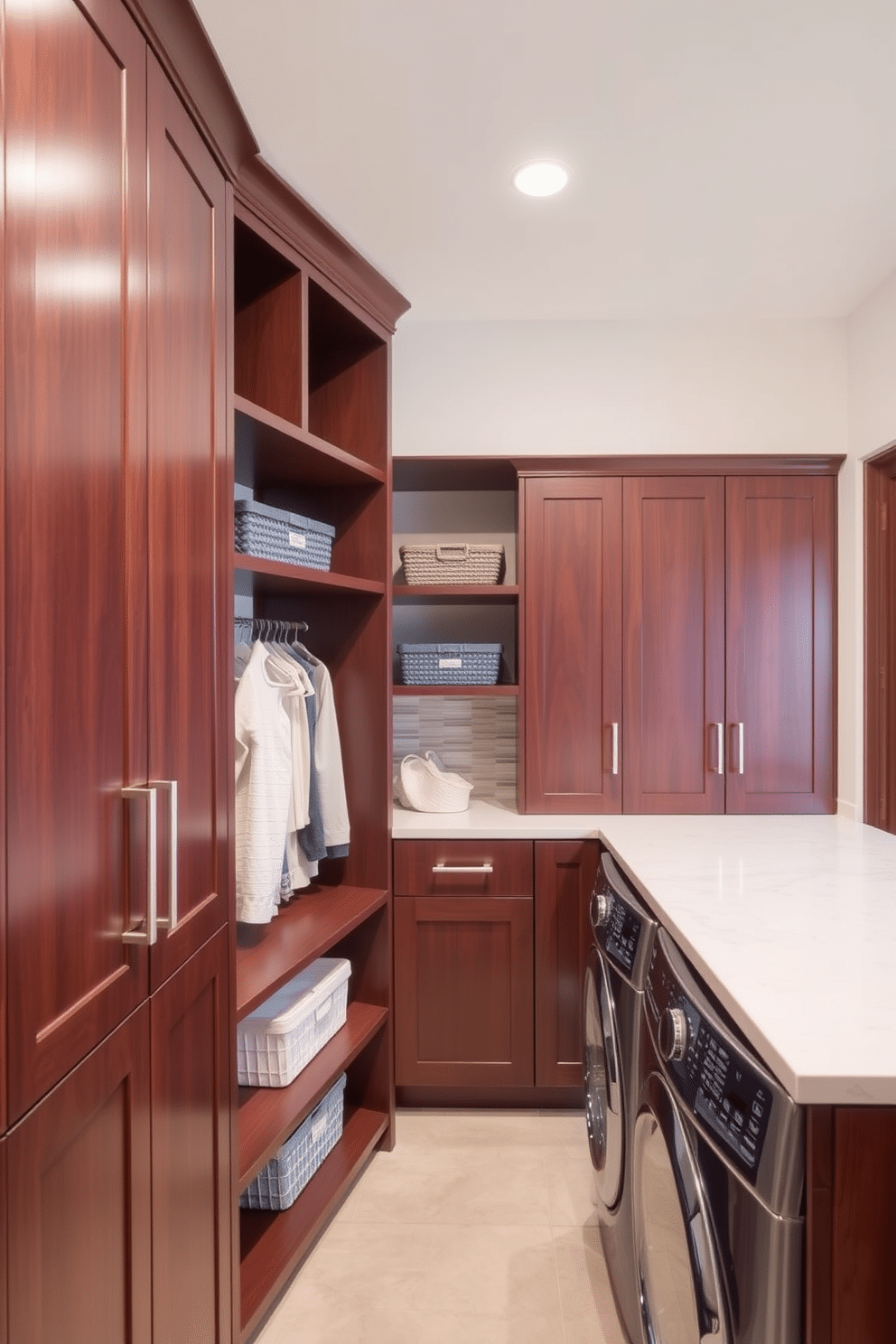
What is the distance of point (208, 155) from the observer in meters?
1.46

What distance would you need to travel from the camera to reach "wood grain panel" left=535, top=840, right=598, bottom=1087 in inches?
99.0

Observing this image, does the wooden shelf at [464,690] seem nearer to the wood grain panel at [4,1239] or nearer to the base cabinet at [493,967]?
the base cabinet at [493,967]

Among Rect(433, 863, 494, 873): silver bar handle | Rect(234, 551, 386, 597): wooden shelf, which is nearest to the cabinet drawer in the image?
Rect(433, 863, 494, 873): silver bar handle

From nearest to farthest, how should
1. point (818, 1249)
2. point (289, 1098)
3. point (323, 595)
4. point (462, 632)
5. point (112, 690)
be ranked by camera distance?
point (818, 1249) → point (112, 690) → point (289, 1098) → point (323, 595) → point (462, 632)

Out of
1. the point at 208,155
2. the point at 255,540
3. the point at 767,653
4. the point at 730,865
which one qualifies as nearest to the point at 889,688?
the point at 767,653

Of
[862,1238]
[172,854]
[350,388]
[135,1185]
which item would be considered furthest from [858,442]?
[135,1185]

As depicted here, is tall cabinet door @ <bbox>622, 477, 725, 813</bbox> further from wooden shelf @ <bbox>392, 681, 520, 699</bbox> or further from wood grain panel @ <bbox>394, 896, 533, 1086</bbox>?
wood grain panel @ <bbox>394, 896, 533, 1086</bbox>

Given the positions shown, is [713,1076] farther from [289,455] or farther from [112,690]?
[289,455]

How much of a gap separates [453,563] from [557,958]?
1276 millimetres

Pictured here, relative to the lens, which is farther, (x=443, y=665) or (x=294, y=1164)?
(x=443, y=665)

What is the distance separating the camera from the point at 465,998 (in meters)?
2.52

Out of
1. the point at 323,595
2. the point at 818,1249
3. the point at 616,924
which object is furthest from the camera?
the point at 323,595

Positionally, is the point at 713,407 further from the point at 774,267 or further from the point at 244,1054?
the point at 244,1054

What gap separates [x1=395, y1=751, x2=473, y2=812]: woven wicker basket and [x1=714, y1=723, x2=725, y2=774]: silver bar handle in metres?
0.82
